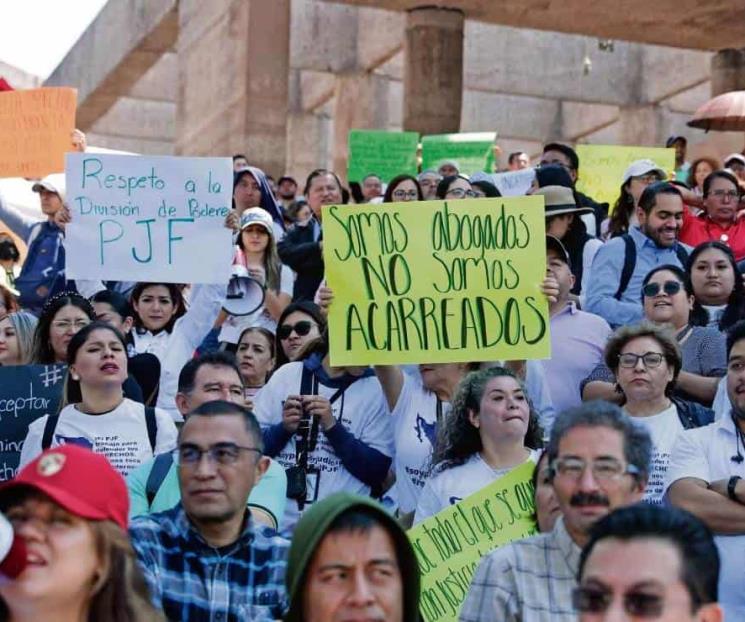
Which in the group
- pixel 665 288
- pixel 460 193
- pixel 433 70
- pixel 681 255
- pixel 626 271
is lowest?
pixel 665 288

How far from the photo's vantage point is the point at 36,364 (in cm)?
797

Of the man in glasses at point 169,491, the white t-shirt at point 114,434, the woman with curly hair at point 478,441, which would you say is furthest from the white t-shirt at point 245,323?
the man in glasses at point 169,491

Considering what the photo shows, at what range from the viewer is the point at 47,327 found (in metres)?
8.30

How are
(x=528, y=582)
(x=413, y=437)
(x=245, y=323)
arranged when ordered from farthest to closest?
(x=245, y=323)
(x=413, y=437)
(x=528, y=582)

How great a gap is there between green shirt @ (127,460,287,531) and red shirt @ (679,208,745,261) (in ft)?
16.7

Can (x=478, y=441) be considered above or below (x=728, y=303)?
below

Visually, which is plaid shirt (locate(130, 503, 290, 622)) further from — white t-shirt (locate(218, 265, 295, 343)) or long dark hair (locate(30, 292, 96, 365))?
white t-shirt (locate(218, 265, 295, 343))

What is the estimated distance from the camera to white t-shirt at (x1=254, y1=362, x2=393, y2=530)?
7.37 m

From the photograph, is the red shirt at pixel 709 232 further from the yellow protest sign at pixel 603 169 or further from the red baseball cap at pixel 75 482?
the red baseball cap at pixel 75 482

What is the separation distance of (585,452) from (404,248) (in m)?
3.00

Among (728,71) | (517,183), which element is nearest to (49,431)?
(517,183)

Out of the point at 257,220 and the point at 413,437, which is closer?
the point at 413,437

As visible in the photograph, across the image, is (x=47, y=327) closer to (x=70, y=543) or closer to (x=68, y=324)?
(x=68, y=324)

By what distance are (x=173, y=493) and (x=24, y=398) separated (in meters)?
1.86
